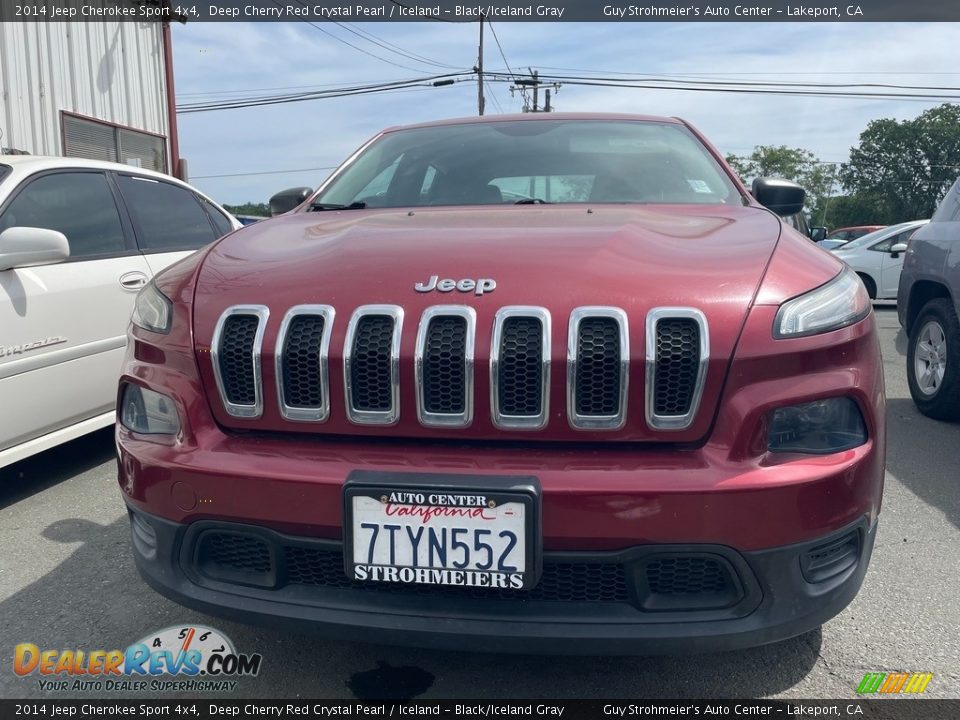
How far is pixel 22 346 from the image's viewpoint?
3242mm

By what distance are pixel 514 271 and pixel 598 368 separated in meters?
0.33

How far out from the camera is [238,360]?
1.85 meters

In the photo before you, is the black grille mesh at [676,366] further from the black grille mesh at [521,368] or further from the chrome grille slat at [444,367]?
the chrome grille slat at [444,367]

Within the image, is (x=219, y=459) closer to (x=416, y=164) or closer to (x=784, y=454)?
(x=784, y=454)

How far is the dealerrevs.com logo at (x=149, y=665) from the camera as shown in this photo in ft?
6.88

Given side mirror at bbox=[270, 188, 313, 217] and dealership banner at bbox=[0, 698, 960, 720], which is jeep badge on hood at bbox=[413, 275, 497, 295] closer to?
dealership banner at bbox=[0, 698, 960, 720]

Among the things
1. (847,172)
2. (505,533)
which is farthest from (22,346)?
(847,172)

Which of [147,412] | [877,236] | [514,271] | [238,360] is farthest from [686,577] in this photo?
[877,236]

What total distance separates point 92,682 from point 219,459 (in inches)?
33.1

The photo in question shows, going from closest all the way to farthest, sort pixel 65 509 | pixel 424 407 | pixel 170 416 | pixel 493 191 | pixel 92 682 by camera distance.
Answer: pixel 424 407
pixel 170 416
pixel 92 682
pixel 493 191
pixel 65 509

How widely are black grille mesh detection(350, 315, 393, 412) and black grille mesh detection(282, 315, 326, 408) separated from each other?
0.09m

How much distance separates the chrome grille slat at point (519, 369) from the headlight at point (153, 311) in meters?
0.86

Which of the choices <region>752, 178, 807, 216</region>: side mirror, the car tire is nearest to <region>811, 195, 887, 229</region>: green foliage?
the car tire

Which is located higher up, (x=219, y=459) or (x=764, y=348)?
(x=764, y=348)
